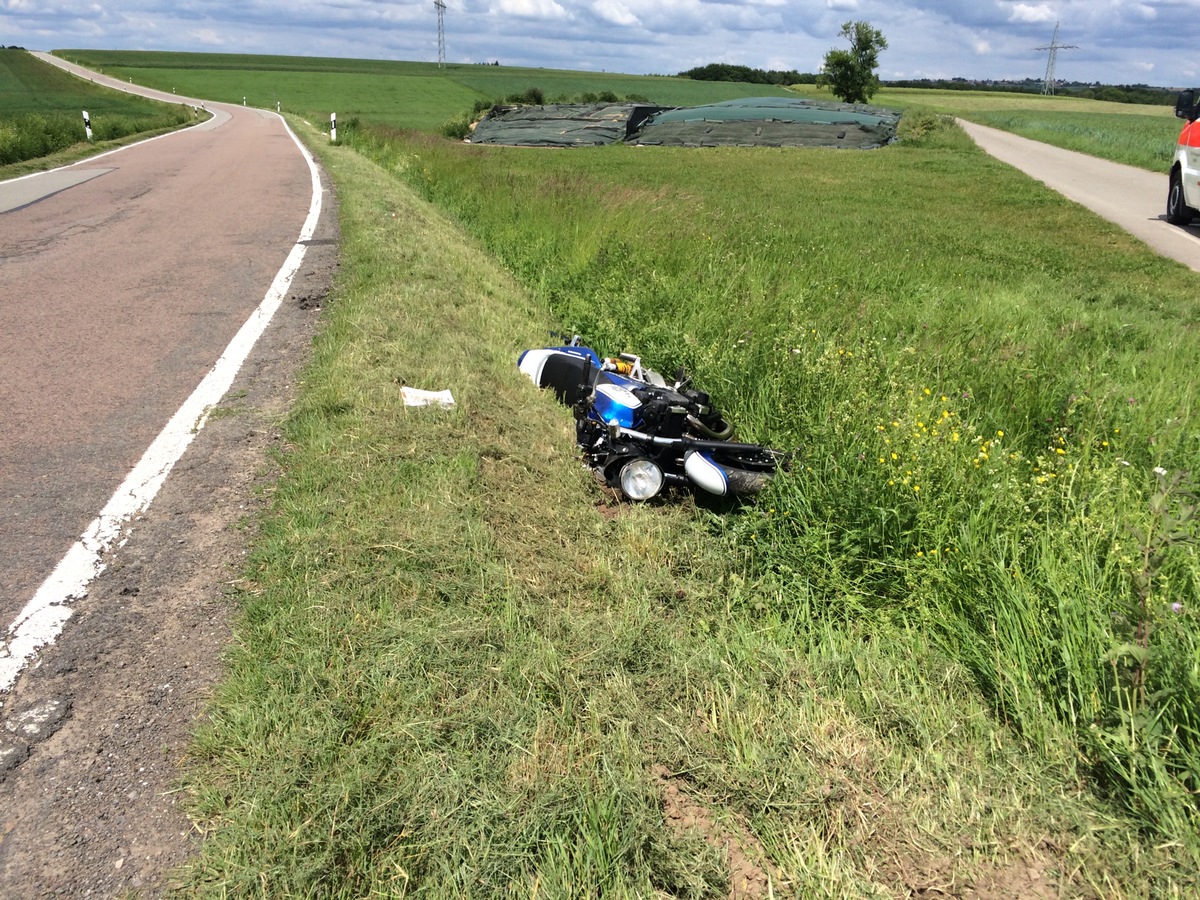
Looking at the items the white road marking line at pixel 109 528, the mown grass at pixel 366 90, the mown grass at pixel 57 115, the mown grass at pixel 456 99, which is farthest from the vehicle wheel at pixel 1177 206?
the mown grass at pixel 366 90

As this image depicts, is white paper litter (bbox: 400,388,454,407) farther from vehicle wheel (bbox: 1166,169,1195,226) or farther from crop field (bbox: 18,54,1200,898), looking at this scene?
vehicle wheel (bbox: 1166,169,1195,226)

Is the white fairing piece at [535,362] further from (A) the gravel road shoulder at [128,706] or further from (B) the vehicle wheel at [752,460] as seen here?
(A) the gravel road shoulder at [128,706]

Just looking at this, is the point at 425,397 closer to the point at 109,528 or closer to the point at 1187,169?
the point at 109,528

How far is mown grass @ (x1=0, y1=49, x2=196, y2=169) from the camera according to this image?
60.6 ft

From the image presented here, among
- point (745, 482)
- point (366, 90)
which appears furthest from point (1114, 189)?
point (366, 90)

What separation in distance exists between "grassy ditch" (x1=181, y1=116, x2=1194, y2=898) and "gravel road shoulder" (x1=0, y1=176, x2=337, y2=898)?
12 centimetres

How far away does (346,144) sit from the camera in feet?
83.9

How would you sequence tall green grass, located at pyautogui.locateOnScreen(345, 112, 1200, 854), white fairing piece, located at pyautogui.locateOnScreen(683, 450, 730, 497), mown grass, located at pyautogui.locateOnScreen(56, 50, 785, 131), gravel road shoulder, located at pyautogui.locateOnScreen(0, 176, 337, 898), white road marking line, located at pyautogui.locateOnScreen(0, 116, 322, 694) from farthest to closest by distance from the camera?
mown grass, located at pyautogui.locateOnScreen(56, 50, 785, 131) → white fairing piece, located at pyautogui.locateOnScreen(683, 450, 730, 497) → white road marking line, located at pyautogui.locateOnScreen(0, 116, 322, 694) → tall green grass, located at pyautogui.locateOnScreen(345, 112, 1200, 854) → gravel road shoulder, located at pyautogui.locateOnScreen(0, 176, 337, 898)

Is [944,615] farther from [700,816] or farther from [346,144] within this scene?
[346,144]

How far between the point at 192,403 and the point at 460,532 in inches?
90.9

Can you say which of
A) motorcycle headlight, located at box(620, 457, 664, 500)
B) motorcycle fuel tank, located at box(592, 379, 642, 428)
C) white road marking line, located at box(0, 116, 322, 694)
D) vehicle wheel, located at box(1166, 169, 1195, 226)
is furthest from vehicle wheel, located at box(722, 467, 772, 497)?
vehicle wheel, located at box(1166, 169, 1195, 226)

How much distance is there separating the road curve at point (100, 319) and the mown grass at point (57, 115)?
5711 millimetres

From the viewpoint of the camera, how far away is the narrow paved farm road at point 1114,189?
462 inches

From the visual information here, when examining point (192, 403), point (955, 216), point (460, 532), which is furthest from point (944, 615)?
point (955, 216)
